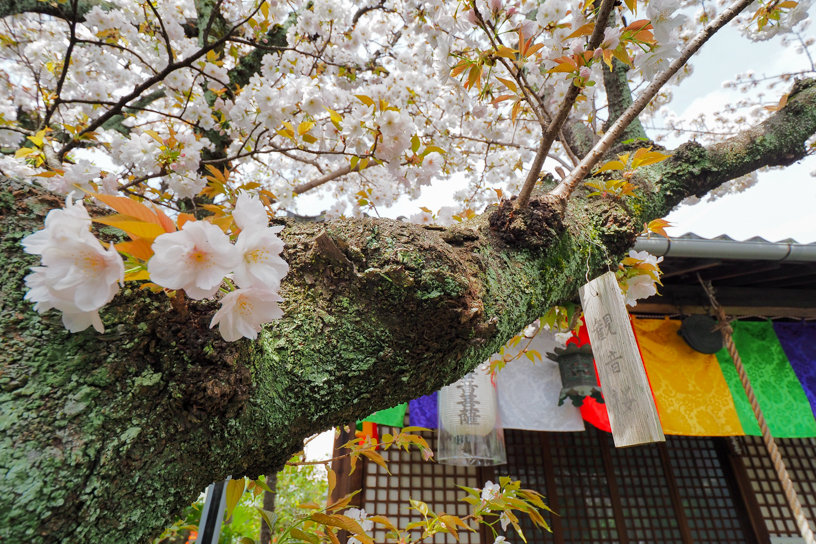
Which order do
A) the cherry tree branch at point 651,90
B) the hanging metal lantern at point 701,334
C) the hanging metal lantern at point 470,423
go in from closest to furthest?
the cherry tree branch at point 651,90 < the hanging metal lantern at point 470,423 < the hanging metal lantern at point 701,334

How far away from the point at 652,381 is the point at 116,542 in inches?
138

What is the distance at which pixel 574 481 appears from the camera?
3.43 metres

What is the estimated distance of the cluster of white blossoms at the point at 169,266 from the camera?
46 centimetres

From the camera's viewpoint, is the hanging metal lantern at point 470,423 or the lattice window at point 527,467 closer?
the hanging metal lantern at point 470,423

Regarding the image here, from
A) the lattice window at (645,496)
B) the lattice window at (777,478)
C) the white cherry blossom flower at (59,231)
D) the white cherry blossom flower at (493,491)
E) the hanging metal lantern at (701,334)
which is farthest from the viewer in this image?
the lattice window at (777,478)

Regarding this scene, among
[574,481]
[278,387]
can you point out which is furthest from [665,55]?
[574,481]

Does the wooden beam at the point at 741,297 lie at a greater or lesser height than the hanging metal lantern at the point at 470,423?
greater

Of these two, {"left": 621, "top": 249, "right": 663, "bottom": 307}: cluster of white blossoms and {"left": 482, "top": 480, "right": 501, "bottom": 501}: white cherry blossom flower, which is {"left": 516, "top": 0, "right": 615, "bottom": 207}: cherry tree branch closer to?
{"left": 621, "top": 249, "right": 663, "bottom": 307}: cluster of white blossoms

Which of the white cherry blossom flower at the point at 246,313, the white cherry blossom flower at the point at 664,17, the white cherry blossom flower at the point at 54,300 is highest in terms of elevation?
the white cherry blossom flower at the point at 664,17

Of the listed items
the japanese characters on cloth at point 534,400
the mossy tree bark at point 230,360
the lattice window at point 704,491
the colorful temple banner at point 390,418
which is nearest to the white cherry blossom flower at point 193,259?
the mossy tree bark at point 230,360

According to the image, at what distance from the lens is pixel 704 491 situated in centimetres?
354

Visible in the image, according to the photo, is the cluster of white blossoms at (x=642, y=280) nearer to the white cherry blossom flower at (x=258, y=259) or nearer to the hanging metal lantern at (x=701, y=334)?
the white cherry blossom flower at (x=258, y=259)

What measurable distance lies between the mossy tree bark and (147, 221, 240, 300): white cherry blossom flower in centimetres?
12

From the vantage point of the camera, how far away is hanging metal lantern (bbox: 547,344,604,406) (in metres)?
2.89
